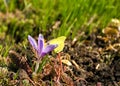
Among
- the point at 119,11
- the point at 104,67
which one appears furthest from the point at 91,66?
the point at 119,11

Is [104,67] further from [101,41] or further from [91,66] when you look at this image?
[101,41]

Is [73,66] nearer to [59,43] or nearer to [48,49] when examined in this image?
[59,43]

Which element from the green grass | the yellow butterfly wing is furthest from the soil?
the green grass

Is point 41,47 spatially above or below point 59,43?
below

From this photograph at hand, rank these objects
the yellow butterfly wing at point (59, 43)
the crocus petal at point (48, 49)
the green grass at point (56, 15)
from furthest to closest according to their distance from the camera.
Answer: the green grass at point (56, 15) → the yellow butterfly wing at point (59, 43) → the crocus petal at point (48, 49)

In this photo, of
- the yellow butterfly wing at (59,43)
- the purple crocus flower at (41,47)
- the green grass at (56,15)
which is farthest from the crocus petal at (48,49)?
the green grass at (56,15)

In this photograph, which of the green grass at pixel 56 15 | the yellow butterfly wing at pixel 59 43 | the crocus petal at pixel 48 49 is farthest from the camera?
the green grass at pixel 56 15

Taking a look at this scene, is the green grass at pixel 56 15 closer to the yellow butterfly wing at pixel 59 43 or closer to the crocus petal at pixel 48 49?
the yellow butterfly wing at pixel 59 43

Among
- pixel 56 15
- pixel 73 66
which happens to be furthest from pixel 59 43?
pixel 56 15

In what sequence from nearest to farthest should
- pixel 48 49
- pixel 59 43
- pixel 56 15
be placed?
1. pixel 48 49
2. pixel 59 43
3. pixel 56 15
